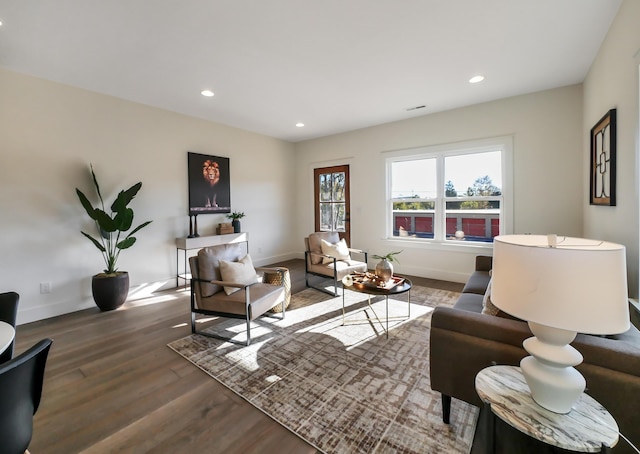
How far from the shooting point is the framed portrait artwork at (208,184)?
186 inches

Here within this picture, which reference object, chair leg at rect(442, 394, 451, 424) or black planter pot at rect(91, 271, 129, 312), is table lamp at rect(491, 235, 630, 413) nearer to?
chair leg at rect(442, 394, 451, 424)

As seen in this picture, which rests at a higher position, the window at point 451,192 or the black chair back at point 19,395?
the window at point 451,192

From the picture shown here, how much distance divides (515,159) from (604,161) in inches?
60.2

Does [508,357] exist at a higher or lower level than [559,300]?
lower

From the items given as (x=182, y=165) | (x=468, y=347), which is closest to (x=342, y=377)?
(x=468, y=347)

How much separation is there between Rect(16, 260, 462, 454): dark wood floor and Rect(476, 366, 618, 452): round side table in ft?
3.34

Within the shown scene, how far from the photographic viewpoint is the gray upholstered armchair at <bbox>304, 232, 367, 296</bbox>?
4.08m

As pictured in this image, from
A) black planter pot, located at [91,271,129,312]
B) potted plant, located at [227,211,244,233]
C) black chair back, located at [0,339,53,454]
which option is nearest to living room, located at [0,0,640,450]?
potted plant, located at [227,211,244,233]

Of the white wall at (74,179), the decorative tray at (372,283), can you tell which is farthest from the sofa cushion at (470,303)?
the white wall at (74,179)

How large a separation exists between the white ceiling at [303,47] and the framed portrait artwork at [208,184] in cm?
103

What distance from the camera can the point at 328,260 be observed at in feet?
14.2

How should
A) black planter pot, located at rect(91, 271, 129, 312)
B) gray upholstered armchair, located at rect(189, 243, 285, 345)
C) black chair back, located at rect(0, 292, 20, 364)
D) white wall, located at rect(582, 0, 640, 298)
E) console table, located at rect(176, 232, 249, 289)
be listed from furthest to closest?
console table, located at rect(176, 232, 249, 289) < black planter pot, located at rect(91, 271, 129, 312) < gray upholstered armchair, located at rect(189, 243, 285, 345) < white wall, located at rect(582, 0, 640, 298) < black chair back, located at rect(0, 292, 20, 364)

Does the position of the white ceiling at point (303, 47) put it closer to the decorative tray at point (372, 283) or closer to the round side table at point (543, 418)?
the decorative tray at point (372, 283)

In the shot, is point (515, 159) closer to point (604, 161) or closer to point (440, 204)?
point (440, 204)
